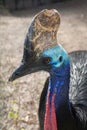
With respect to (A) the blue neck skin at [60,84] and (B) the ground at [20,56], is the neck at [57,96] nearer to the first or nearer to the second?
(A) the blue neck skin at [60,84]

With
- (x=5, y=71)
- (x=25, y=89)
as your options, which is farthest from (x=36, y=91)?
(x=5, y=71)

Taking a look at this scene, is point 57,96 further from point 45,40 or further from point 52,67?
point 45,40

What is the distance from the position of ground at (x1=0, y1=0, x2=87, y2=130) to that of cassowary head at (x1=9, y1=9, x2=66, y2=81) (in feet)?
4.67

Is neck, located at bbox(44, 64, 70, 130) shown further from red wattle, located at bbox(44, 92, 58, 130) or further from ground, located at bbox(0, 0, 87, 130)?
ground, located at bbox(0, 0, 87, 130)

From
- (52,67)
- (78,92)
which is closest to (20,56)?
(78,92)

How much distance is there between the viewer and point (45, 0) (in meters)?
6.30

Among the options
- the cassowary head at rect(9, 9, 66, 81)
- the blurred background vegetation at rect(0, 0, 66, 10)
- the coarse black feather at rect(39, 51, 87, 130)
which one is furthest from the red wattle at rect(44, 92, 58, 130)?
the blurred background vegetation at rect(0, 0, 66, 10)

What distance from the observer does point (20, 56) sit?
175 inches

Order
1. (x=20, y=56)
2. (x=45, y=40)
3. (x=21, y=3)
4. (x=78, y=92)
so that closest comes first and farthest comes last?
(x=45, y=40)
(x=78, y=92)
(x=20, y=56)
(x=21, y=3)

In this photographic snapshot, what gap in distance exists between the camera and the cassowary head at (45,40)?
2123 mm

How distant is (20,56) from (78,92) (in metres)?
1.66

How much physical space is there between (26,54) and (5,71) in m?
1.92

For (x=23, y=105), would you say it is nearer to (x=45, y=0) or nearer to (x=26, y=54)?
(x=26, y=54)

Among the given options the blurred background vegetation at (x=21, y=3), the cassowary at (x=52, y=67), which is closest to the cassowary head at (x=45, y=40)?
the cassowary at (x=52, y=67)
